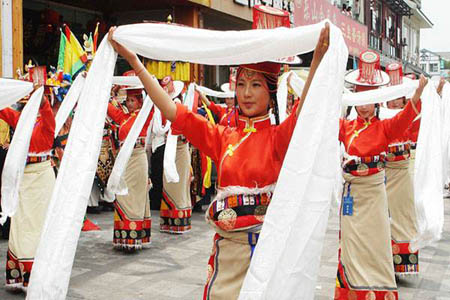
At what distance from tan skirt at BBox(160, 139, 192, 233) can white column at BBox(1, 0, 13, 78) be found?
7.90 feet

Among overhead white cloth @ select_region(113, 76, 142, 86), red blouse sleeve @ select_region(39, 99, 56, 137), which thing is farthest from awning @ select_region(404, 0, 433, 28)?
overhead white cloth @ select_region(113, 76, 142, 86)

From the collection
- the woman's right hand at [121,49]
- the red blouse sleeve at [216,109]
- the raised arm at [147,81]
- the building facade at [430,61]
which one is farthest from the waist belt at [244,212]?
the building facade at [430,61]

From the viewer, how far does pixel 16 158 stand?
4695 mm

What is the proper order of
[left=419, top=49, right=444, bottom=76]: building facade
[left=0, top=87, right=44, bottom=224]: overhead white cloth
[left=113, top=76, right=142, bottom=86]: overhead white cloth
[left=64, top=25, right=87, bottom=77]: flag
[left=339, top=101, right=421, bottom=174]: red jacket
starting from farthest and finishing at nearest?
[left=419, top=49, right=444, bottom=76]: building facade, [left=64, top=25, right=87, bottom=77]: flag, [left=0, top=87, right=44, bottom=224]: overhead white cloth, [left=113, top=76, right=142, bottom=86]: overhead white cloth, [left=339, top=101, right=421, bottom=174]: red jacket

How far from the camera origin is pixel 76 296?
5059 millimetres

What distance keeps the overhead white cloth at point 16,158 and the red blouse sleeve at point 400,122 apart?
2.80m

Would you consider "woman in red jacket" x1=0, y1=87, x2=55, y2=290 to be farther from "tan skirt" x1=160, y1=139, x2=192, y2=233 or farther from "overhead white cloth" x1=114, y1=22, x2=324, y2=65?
"tan skirt" x1=160, y1=139, x2=192, y2=233

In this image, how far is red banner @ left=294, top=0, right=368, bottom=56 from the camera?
1528cm

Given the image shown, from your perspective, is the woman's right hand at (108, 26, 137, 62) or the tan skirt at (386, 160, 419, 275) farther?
the tan skirt at (386, 160, 419, 275)

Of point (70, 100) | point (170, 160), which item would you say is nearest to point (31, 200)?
point (70, 100)

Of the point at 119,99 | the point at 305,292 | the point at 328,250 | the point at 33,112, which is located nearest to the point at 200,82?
the point at 119,99

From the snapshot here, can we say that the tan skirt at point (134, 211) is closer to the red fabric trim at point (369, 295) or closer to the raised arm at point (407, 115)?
the red fabric trim at point (369, 295)

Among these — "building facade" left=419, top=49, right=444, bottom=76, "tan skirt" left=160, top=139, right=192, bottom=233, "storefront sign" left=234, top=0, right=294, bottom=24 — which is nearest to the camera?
"tan skirt" left=160, top=139, right=192, bottom=233

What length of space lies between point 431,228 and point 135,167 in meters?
4.47
